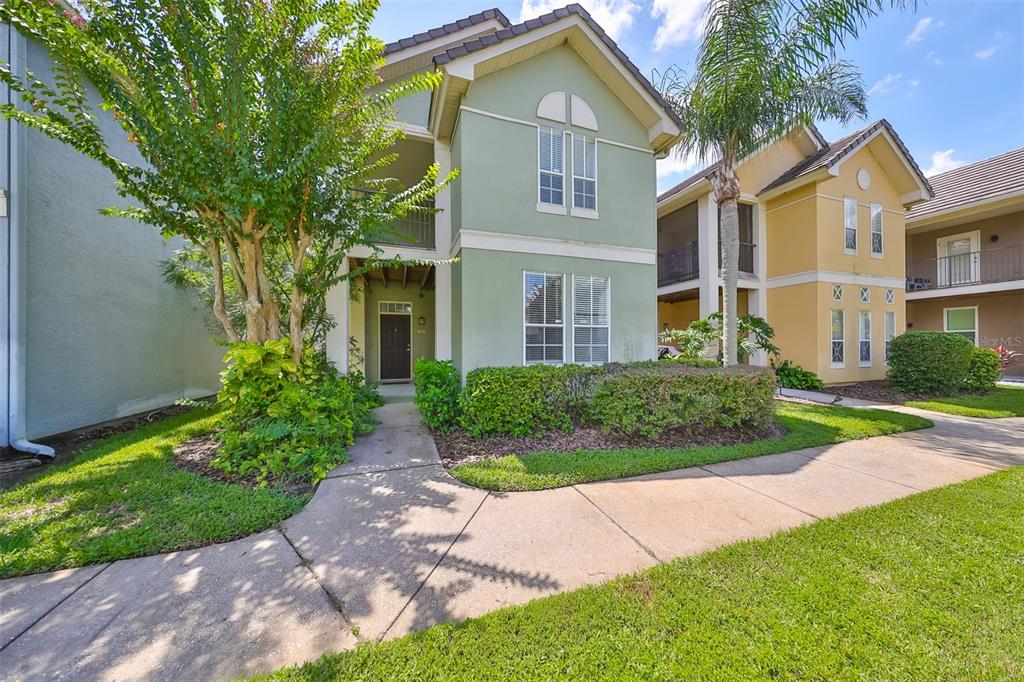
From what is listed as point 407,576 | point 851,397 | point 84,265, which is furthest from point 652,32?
point 84,265

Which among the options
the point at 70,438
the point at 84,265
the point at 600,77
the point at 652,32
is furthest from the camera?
the point at 652,32

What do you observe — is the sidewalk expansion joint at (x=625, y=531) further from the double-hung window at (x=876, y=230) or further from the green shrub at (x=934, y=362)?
the double-hung window at (x=876, y=230)

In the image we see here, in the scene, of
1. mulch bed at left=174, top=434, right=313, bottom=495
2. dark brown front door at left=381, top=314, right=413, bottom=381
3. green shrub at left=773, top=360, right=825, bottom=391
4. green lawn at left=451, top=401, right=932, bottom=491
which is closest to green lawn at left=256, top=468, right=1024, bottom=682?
green lawn at left=451, top=401, right=932, bottom=491

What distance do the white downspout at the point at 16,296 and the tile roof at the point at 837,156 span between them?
17735 mm

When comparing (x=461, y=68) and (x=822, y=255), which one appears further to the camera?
(x=822, y=255)

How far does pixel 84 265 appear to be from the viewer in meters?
6.52

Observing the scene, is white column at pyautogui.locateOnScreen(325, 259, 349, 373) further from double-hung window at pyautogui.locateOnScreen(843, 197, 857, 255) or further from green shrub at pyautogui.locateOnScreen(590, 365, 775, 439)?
double-hung window at pyautogui.locateOnScreen(843, 197, 857, 255)

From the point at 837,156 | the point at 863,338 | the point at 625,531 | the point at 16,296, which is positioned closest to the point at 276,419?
the point at 16,296

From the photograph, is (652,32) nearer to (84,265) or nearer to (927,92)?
(927,92)

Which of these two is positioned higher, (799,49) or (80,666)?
(799,49)

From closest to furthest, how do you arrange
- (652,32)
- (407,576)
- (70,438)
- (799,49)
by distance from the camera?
1. (407,576)
2. (70,438)
3. (799,49)
4. (652,32)

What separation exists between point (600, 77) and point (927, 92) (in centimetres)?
906

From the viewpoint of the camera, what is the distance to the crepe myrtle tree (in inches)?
169

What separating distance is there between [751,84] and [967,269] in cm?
1534
